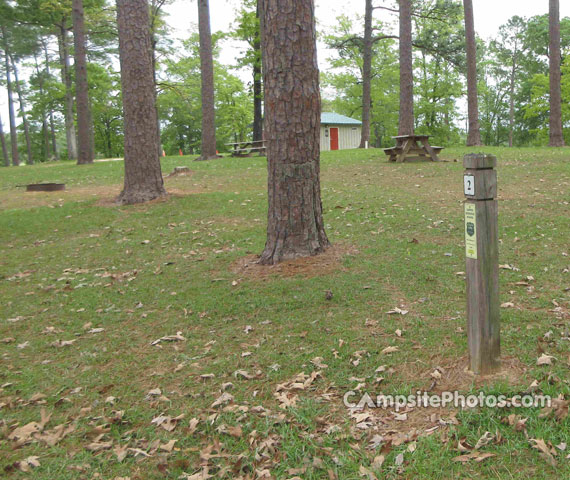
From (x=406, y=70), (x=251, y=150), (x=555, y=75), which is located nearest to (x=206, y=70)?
(x=251, y=150)

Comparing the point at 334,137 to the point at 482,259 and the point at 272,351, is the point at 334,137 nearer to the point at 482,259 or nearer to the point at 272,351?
the point at 272,351

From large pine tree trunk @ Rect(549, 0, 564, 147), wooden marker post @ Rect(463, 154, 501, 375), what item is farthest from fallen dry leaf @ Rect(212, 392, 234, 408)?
large pine tree trunk @ Rect(549, 0, 564, 147)

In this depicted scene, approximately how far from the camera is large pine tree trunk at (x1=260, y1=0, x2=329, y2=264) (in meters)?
5.23

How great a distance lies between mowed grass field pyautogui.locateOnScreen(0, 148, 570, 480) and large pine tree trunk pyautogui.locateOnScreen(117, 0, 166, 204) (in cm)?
199

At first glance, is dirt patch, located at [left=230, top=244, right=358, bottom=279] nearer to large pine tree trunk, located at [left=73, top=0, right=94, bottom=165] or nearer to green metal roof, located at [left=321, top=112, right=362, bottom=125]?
large pine tree trunk, located at [left=73, top=0, right=94, bottom=165]

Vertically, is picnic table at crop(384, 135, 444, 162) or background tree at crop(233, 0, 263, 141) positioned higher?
background tree at crop(233, 0, 263, 141)

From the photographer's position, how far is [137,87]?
9.15 metres

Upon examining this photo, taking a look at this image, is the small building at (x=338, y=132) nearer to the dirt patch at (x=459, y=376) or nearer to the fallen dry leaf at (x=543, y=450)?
the dirt patch at (x=459, y=376)

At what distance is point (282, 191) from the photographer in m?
5.39

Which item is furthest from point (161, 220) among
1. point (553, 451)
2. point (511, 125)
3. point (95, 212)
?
point (511, 125)

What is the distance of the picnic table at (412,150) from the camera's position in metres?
13.1

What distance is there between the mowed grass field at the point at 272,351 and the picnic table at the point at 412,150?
550 centimetres

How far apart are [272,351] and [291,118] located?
2631mm

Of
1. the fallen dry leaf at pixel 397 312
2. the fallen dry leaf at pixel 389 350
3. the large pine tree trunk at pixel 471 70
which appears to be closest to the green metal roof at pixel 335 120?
the large pine tree trunk at pixel 471 70
